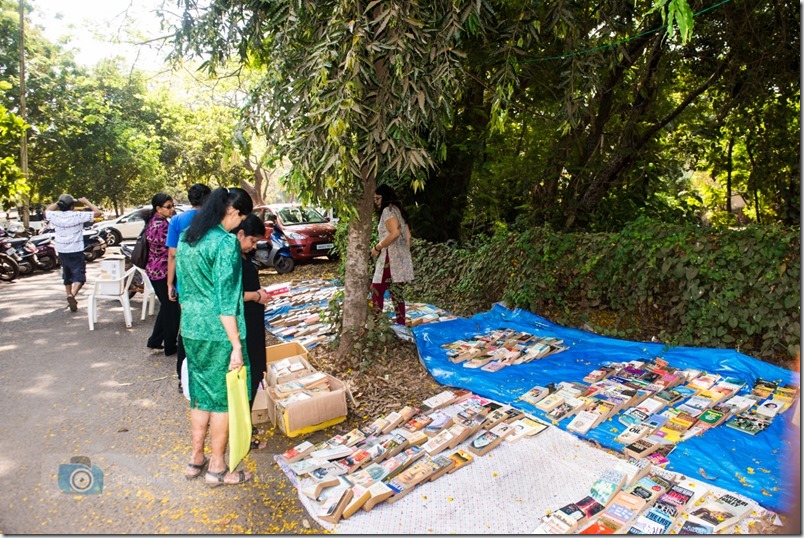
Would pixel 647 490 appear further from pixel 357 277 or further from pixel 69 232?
pixel 69 232

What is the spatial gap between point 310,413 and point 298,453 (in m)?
0.41

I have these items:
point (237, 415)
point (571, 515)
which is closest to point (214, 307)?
point (237, 415)

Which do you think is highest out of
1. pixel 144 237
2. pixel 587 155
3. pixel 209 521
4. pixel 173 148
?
pixel 173 148

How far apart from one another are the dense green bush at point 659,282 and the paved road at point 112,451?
3712 millimetres

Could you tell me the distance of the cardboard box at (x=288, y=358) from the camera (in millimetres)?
4141

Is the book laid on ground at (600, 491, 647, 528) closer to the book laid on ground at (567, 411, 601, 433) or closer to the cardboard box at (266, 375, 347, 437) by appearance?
the book laid on ground at (567, 411, 601, 433)

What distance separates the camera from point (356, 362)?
187 inches

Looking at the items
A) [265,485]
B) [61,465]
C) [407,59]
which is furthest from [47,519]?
[407,59]

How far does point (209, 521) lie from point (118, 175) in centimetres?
2333

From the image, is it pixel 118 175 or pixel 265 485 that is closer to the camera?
pixel 265 485

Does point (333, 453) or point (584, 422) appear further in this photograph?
point (584, 422)

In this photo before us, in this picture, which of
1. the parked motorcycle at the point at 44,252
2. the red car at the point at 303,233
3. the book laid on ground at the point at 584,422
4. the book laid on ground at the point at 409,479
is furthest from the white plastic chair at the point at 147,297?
the parked motorcycle at the point at 44,252

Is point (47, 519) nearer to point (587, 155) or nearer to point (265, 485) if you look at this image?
point (265, 485)

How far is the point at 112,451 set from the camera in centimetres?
356
